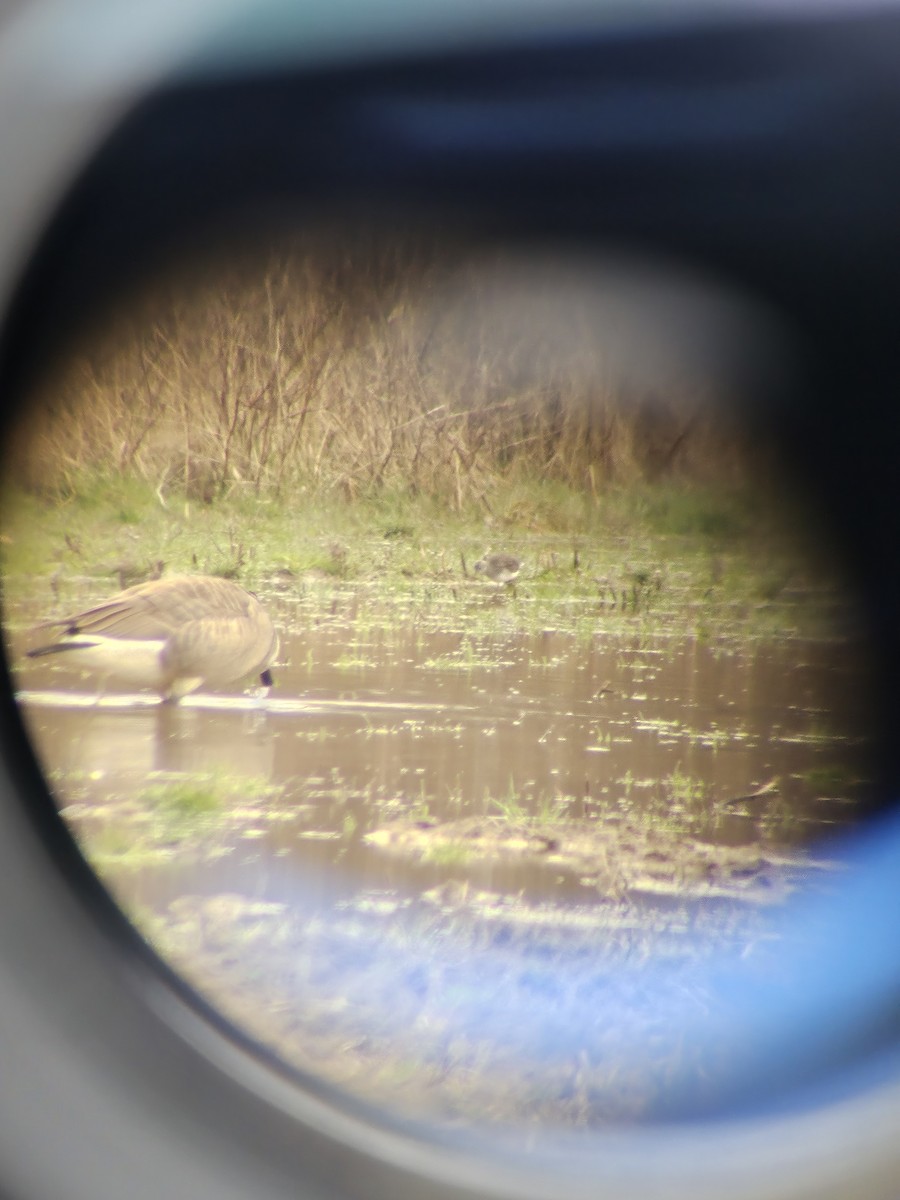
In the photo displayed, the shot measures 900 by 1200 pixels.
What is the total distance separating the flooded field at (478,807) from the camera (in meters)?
1.01

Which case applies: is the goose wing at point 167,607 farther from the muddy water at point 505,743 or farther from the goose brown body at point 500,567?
the goose brown body at point 500,567

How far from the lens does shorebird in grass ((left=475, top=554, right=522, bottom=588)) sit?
1039 mm

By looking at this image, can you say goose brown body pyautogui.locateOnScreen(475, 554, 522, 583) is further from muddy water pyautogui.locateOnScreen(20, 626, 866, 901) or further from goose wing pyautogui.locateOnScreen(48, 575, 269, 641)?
goose wing pyautogui.locateOnScreen(48, 575, 269, 641)

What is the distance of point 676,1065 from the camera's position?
0.92 metres

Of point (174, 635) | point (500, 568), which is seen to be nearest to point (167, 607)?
point (174, 635)

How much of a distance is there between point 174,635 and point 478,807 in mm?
356

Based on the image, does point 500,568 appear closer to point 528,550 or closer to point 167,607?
point 528,550

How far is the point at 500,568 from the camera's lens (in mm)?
1047

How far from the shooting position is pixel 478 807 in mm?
1105

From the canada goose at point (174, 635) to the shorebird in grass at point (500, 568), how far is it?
8.7 inches

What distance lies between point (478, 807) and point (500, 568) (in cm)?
25

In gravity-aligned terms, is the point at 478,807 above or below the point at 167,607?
below

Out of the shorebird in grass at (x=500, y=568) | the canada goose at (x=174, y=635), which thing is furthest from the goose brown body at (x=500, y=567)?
the canada goose at (x=174, y=635)

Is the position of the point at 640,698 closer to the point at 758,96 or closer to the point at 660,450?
the point at 660,450
